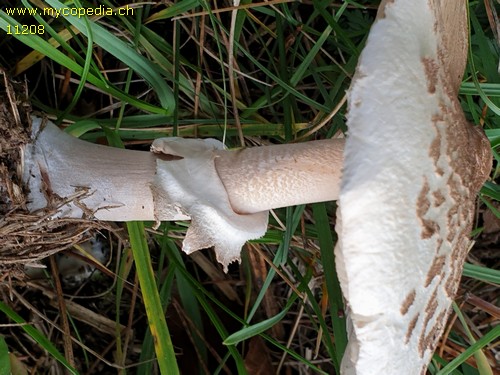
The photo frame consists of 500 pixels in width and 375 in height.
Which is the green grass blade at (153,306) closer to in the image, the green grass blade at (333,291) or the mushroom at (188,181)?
the mushroom at (188,181)

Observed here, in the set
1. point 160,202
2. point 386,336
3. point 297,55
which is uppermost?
point 297,55

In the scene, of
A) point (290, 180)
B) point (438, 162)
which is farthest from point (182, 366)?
point (438, 162)

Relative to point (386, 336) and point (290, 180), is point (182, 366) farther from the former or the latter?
point (386, 336)

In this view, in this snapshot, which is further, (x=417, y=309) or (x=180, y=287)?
(x=180, y=287)

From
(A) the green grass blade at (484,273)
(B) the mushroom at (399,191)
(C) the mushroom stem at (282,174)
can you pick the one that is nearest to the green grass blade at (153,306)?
(C) the mushroom stem at (282,174)

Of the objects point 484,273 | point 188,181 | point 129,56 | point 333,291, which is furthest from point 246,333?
point 129,56

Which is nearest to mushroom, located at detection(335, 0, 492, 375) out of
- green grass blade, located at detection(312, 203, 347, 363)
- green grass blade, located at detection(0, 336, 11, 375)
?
green grass blade, located at detection(312, 203, 347, 363)
